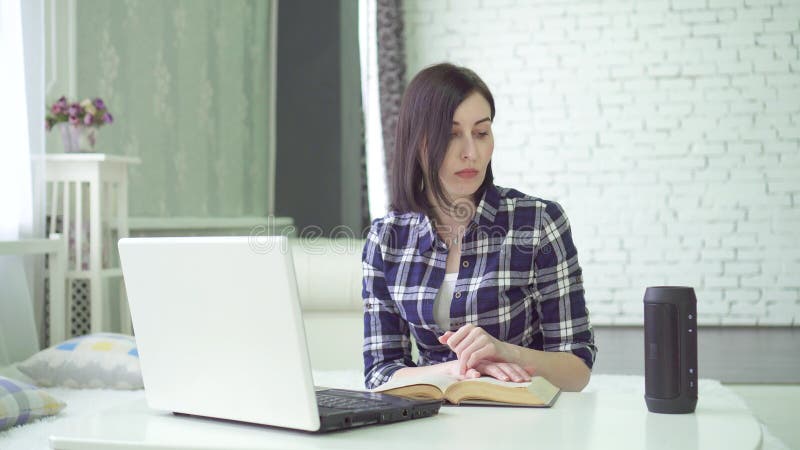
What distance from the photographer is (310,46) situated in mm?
6141

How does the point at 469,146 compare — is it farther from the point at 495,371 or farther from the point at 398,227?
the point at 495,371

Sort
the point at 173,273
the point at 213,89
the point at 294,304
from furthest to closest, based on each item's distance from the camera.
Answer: the point at 213,89, the point at 173,273, the point at 294,304

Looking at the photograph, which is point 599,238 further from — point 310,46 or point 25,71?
point 25,71

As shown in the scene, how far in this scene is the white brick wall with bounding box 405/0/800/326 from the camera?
5871 mm

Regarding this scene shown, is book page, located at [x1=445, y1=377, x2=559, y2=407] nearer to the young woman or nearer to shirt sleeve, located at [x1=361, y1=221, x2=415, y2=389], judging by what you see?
the young woman

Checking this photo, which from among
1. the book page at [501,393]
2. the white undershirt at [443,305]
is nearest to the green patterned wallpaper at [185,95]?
the white undershirt at [443,305]

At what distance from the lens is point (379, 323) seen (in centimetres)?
166

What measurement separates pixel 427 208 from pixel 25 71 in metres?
2.25

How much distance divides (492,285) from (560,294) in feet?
0.40

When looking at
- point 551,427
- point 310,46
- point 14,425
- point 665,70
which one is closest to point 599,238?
point 665,70

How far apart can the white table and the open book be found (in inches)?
0.6

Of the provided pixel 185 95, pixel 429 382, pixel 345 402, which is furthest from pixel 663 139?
pixel 345 402

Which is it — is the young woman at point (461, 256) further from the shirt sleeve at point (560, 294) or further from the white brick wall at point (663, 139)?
the white brick wall at point (663, 139)

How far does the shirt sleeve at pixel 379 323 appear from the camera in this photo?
166 cm
